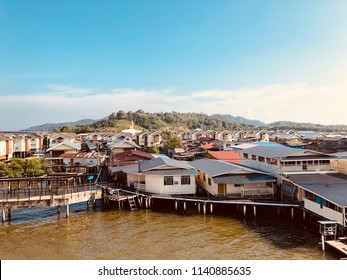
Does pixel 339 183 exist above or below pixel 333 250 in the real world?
above

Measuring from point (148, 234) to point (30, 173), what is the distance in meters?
31.3

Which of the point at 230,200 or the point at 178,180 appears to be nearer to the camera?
the point at 230,200

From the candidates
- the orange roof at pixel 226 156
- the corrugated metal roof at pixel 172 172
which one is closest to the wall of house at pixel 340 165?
the corrugated metal roof at pixel 172 172

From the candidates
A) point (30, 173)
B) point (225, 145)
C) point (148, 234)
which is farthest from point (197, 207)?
point (225, 145)

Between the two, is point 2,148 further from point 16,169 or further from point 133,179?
point 133,179

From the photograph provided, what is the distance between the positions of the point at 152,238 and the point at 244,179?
35.3 ft

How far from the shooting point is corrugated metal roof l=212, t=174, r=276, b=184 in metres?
27.2

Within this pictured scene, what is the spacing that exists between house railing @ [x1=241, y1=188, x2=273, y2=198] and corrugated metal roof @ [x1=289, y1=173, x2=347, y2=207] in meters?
2.60

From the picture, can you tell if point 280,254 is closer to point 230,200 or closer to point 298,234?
point 298,234

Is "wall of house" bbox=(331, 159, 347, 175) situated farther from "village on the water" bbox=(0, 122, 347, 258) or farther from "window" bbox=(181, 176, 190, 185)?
"window" bbox=(181, 176, 190, 185)

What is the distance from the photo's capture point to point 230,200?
87.4 feet

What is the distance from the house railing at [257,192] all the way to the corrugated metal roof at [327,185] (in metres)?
2.60

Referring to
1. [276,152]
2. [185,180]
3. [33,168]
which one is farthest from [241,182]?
[33,168]

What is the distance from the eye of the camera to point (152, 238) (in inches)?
853
